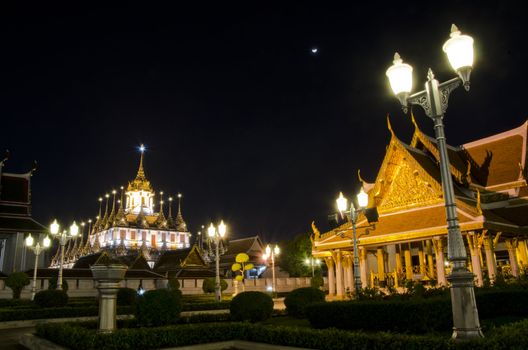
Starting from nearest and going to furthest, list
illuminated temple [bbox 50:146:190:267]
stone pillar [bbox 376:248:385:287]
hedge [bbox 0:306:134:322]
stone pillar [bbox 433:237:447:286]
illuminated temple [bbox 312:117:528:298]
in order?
1. stone pillar [bbox 433:237:447:286]
2. hedge [bbox 0:306:134:322]
3. illuminated temple [bbox 312:117:528:298]
4. stone pillar [bbox 376:248:385:287]
5. illuminated temple [bbox 50:146:190:267]

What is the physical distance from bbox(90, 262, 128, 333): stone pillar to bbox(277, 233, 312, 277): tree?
55.2 metres

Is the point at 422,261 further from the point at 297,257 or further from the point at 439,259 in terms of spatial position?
the point at 297,257

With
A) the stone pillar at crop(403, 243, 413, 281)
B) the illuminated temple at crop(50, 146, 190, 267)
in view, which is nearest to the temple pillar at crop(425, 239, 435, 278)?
the stone pillar at crop(403, 243, 413, 281)

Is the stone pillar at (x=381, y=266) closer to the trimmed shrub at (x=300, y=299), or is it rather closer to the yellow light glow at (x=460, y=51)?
the trimmed shrub at (x=300, y=299)

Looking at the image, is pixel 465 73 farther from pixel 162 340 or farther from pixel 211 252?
pixel 211 252

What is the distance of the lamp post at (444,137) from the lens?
22.2 ft

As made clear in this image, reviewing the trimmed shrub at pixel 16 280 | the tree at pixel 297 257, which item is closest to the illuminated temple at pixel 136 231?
the tree at pixel 297 257

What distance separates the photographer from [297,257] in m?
65.7

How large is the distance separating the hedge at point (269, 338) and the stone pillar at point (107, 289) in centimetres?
33

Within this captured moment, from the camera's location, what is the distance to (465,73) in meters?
7.37

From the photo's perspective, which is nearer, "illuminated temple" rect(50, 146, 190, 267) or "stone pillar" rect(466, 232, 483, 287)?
"stone pillar" rect(466, 232, 483, 287)

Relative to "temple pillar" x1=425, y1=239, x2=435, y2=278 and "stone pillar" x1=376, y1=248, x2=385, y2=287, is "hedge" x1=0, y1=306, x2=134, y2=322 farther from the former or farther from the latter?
"temple pillar" x1=425, y1=239, x2=435, y2=278

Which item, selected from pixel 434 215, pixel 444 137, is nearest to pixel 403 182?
pixel 434 215

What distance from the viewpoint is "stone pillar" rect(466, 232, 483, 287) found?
59.6ft
